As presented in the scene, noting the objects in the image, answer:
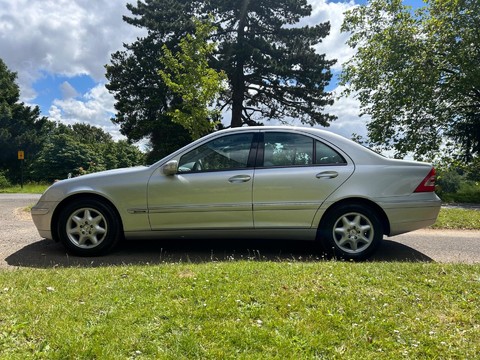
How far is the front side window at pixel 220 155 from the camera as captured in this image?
4621mm

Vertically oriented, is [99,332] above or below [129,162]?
below

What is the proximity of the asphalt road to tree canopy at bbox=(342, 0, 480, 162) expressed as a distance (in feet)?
45.0

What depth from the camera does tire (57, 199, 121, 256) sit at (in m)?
4.55

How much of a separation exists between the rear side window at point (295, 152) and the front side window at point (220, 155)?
28cm

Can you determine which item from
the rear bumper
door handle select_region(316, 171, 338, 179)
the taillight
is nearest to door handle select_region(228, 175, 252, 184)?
door handle select_region(316, 171, 338, 179)

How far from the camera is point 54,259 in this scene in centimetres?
453

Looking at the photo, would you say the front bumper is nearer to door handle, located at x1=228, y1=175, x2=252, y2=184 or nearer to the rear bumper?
door handle, located at x1=228, y1=175, x2=252, y2=184

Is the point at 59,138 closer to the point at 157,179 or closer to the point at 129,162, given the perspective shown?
the point at 129,162

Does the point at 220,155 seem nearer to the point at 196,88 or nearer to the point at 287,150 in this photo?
the point at 287,150

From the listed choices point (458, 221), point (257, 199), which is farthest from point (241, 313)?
point (458, 221)

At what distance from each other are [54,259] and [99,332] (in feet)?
8.59

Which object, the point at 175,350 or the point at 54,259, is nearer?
the point at 175,350

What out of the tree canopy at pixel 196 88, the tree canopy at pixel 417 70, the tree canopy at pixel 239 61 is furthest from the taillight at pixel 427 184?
the tree canopy at pixel 239 61

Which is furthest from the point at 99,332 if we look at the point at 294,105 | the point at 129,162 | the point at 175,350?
the point at 129,162
